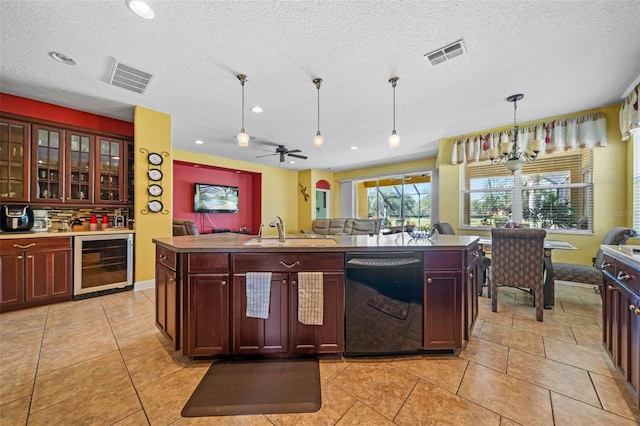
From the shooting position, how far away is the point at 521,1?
172cm

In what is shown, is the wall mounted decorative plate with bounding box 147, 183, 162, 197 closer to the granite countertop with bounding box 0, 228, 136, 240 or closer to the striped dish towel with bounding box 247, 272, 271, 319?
the granite countertop with bounding box 0, 228, 136, 240

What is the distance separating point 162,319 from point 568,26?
4.01 m

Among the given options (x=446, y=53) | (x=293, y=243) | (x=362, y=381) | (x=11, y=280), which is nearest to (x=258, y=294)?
→ (x=293, y=243)

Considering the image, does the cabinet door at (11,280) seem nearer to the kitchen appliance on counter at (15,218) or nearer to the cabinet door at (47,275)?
the cabinet door at (47,275)

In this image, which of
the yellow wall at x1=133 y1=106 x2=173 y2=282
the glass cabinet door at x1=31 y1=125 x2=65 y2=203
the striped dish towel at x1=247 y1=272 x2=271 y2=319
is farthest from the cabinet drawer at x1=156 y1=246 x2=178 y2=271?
the glass cabinet door at x1=31 y1=125 x2=65 y2=203

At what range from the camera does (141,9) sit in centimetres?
178

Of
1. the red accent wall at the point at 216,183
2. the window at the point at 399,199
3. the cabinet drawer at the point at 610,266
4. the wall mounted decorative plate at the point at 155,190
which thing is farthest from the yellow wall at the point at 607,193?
the red accent wall at the point at 216,183

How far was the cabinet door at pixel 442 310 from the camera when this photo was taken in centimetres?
185

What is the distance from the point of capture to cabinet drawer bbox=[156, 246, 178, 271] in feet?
5.96

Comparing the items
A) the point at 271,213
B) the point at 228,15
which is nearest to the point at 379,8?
the point at 228,15

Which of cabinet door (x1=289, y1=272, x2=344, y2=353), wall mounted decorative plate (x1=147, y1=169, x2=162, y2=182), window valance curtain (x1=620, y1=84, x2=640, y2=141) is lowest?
cabinet door (x1=289, y1=272, x2=344, y2=353)

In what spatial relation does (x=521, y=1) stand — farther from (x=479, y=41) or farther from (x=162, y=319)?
(x=162, y=319)

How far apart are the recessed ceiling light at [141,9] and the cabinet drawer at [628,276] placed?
136 inches

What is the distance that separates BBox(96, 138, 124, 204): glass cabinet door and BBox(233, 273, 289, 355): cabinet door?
3127 mm
